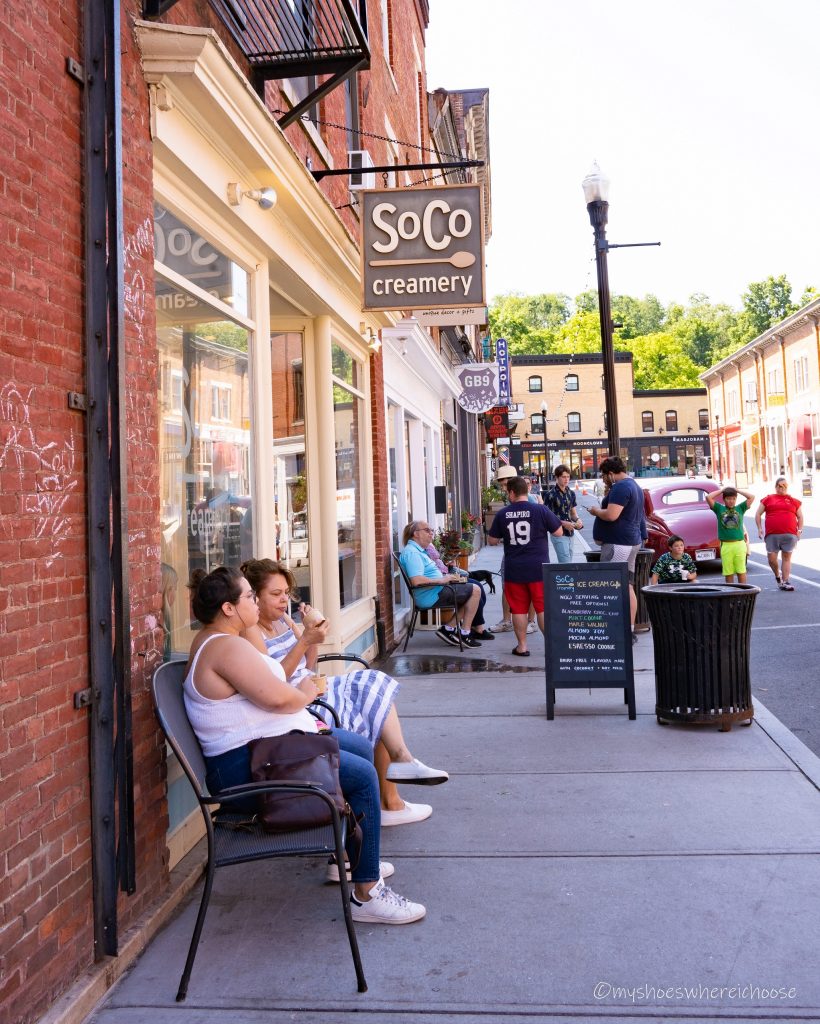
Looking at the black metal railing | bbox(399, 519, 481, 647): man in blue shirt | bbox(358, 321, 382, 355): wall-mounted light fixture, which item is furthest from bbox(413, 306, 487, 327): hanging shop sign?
the black metal railing

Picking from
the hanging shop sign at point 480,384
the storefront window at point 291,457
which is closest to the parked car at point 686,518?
the hanging shop sign at point 480,384

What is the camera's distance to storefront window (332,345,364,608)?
874cm

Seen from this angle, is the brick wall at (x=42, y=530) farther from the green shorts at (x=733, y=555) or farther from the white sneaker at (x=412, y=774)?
the green shorts at (x=733, y=555)

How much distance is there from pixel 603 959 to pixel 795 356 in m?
49.9

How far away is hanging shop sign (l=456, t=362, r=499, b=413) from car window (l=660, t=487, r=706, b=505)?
4.76m

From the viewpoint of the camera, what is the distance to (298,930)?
3.69 meters

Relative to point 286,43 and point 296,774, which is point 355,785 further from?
point 286,43

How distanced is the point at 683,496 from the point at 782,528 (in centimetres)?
358

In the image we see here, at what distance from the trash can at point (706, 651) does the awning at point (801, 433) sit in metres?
43.4

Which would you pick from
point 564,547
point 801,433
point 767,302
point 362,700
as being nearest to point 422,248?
point 362,700

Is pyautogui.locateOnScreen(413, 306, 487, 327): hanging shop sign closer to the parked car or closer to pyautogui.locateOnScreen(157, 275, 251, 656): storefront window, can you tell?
the parked car

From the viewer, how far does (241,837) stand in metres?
3.49

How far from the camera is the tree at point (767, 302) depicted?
9281 cm

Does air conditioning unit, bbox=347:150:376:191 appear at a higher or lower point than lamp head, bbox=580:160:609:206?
lower
